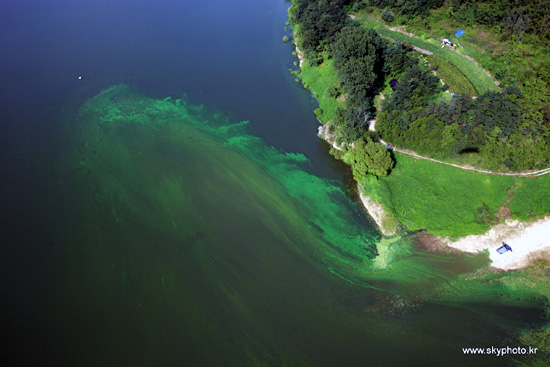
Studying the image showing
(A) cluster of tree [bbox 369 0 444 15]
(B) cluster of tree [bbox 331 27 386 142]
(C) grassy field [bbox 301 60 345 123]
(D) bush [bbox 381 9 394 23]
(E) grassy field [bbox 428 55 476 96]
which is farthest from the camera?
(D) bush [bbox 381 9 394 23]

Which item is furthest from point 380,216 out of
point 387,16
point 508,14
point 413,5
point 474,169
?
point 413,5

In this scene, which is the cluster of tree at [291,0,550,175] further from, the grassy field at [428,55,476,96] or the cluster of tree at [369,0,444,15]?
the cluster of tree at [369,0,444,15]

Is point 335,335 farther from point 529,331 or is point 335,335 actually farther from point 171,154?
point 171,154

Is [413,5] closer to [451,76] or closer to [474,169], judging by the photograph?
[451,76]

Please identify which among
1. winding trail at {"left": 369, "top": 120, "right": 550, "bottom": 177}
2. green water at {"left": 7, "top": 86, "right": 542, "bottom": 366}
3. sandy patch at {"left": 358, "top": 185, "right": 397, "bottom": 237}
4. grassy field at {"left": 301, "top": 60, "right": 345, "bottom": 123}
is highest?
grassy field at {"left": 301, "top": 60, "right": 345, "bottom": 123}

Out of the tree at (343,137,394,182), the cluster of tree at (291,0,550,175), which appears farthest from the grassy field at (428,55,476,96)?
the tree at (343,137,394,182)

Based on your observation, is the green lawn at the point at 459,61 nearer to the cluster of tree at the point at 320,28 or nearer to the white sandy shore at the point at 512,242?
the cluster of tree at the point at 320,28

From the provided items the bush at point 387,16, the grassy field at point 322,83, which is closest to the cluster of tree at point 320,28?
the grassy field at point 322,83
